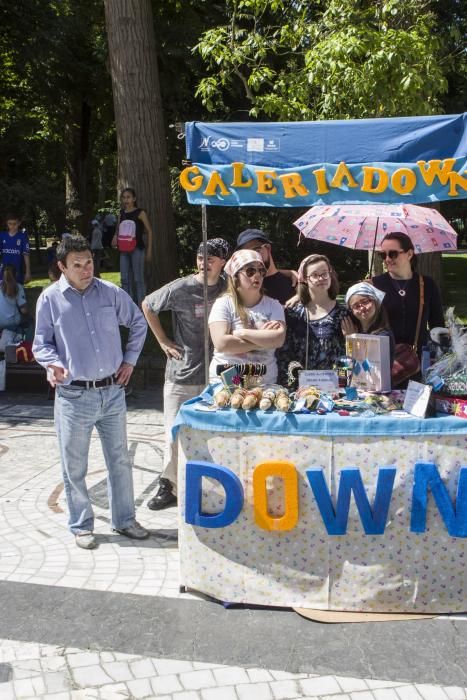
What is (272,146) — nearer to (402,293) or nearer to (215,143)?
(215,143)

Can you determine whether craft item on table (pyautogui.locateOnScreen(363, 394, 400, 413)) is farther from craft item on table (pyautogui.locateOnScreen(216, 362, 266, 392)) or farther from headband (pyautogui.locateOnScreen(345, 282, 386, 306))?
headband (pyautogui.locateOnScreen(345, 282, 386, 306))

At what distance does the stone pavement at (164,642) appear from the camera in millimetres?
3135

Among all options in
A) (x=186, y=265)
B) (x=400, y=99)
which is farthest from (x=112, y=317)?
(x=186, y=265)

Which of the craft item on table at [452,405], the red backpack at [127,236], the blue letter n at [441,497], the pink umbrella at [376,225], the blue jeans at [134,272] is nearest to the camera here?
the blue letter n at [441,497]

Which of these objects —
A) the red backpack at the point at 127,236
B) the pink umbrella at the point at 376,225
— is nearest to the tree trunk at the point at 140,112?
the red backpack at the point at 127,236

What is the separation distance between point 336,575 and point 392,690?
715mm

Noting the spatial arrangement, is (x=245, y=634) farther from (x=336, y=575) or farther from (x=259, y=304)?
(x=259, y=304)

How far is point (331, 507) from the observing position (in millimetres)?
3668

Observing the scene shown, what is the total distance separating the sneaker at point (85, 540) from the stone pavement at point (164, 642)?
0.13ft

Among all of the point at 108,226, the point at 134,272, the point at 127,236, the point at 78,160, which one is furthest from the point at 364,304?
the point at 78,160

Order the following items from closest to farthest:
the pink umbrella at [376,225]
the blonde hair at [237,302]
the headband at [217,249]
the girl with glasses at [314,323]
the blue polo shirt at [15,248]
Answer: the blonde hair at [237,302] → the girl with glasses at [314,323] → the headband at [217,249] → the pink umbrella at [376,225] → the blue polo shirt at [15,248]

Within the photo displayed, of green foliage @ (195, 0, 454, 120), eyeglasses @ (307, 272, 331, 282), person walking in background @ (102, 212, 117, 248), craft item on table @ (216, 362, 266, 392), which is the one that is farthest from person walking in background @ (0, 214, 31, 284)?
person walking in background @ (102, 212, 117, 248)

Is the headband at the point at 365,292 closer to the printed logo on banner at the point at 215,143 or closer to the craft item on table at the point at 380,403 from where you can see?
the craft item on table at the point at 380,403

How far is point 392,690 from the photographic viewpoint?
122 inches
